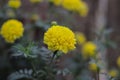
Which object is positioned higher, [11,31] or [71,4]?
[71,4]

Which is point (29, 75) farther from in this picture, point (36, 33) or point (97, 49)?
point (36, 33)

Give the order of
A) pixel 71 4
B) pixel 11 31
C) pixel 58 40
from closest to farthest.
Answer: pixel 58 40 → pixel 11 31 → pixel 71 4

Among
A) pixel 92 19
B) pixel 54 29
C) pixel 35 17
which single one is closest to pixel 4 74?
pixel 35 17

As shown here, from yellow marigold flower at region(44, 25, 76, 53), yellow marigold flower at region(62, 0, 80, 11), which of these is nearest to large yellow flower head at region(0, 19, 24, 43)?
yellow marigold flower at region(44, 25, 76, 53)

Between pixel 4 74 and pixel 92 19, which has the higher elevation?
pixel 92 19

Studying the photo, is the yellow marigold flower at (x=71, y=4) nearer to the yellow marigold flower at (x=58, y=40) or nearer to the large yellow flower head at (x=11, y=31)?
the large yellow flower head at (x=11, y=31)

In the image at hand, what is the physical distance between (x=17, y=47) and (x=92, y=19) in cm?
230

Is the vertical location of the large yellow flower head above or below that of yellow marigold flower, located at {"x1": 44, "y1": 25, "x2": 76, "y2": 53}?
above

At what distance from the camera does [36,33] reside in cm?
292

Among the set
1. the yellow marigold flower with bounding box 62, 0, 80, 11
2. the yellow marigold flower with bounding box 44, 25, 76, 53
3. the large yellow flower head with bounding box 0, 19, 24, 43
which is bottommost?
the yellow marigold flower with bounding box 44, 25, 76, 53

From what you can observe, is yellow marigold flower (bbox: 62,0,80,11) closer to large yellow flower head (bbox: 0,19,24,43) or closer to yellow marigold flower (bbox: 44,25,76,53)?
large yellow flower head (bbox: 0,19,24,43)

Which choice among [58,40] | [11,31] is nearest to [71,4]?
[11,31]

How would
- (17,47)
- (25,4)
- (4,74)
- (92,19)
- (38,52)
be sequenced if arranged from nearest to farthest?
(17,47) < (38,52) < (4,74) < (25,4) < (92,19)

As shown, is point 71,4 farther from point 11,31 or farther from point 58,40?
point 58,40
